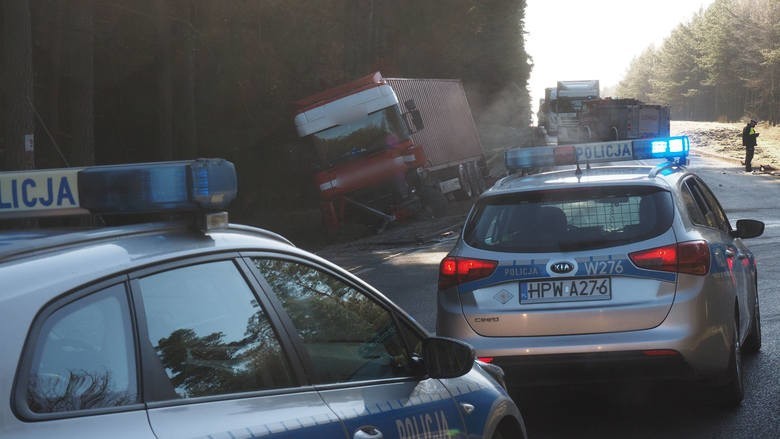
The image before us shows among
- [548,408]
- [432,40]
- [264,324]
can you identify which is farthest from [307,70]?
[264,324]

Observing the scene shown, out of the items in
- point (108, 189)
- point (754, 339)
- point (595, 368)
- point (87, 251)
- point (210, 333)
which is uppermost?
point (108, 189)

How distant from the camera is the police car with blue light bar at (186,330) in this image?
2350 millimetres

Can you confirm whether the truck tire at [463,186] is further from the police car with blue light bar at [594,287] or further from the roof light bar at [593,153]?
the police car with blue light bar at [594,287]

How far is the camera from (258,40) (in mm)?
33562

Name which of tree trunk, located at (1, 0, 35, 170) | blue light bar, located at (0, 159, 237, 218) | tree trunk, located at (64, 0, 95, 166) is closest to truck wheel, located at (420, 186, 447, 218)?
tree trunk, located at (64, 0, 95, 166)

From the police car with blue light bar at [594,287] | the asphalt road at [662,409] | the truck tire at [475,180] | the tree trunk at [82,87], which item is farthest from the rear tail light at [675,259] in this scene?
the truck tire at [475,180]

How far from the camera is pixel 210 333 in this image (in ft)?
→ 9.53

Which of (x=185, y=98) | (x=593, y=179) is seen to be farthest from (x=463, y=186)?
(x=593, y=179)

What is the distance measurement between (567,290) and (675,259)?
0.59 metres

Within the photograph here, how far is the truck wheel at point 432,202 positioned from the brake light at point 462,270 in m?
20.4

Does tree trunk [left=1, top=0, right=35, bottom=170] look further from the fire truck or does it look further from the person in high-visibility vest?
the person in high-visibility vest

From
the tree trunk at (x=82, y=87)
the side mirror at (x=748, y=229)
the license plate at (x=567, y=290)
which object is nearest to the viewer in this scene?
the license plate at (x=567, y=290)

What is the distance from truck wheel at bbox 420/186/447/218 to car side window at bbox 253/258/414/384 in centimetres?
2342

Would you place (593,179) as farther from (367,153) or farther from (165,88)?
(165,88)
